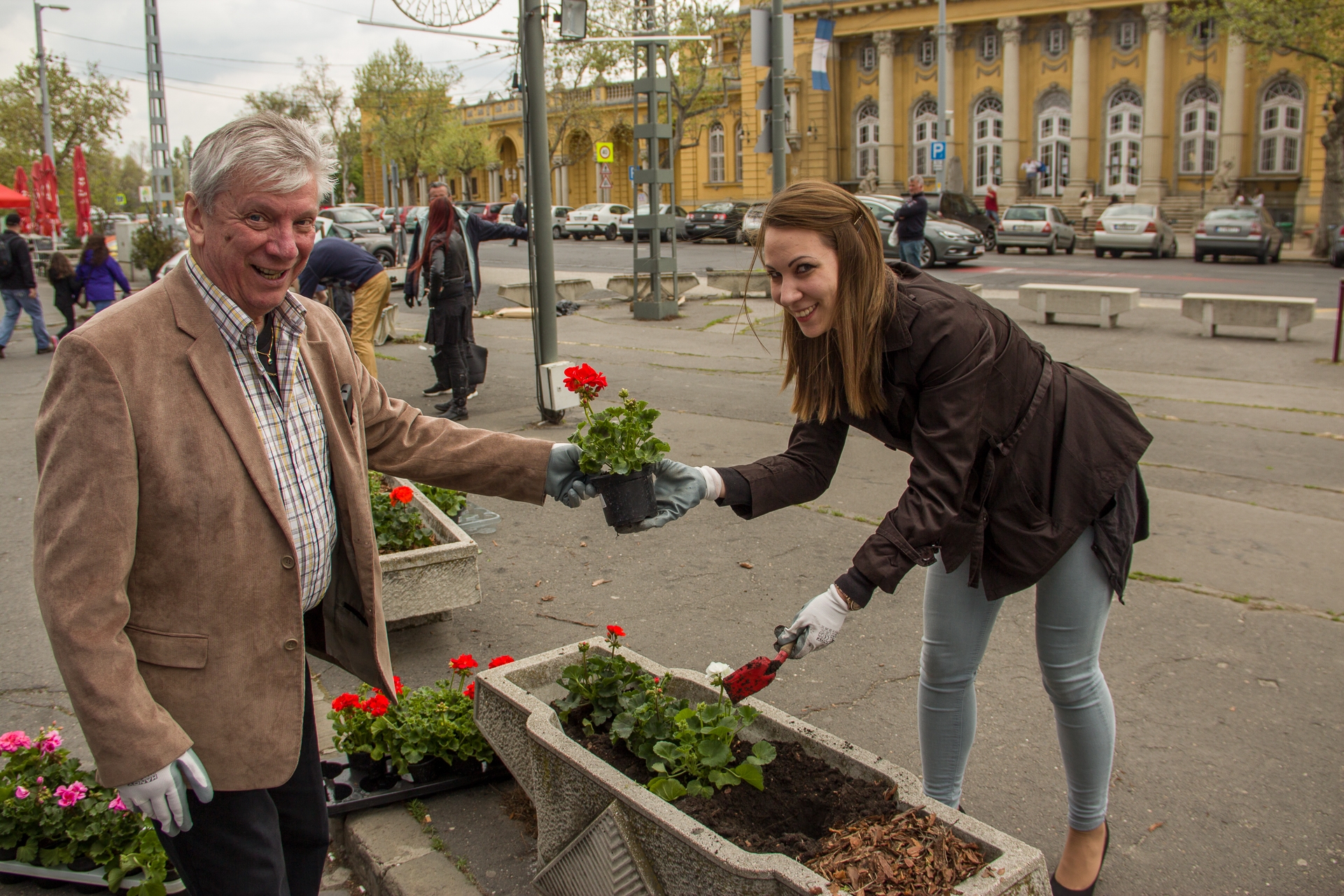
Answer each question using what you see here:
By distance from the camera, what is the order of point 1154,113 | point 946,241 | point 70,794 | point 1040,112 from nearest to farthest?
point 70,794 → point 946,241 → point 1154,113 → point 1040,112

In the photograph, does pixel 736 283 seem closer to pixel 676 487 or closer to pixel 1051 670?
pixel 676 487

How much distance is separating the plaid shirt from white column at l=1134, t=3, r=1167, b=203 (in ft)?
145

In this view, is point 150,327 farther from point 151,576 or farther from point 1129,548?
point 1129,548

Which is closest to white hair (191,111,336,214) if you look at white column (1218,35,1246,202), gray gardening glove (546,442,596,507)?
gray gardening glove (546,442,596,507)

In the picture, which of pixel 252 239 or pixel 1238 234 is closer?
pixel 252 239

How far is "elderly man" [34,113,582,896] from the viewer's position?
1797 millimetres

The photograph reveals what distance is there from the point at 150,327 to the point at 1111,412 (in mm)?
2117

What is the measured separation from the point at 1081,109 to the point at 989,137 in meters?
4.26

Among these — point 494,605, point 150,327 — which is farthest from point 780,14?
point 150,327

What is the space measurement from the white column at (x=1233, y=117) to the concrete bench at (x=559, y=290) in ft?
97.3

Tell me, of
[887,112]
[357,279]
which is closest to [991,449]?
[357,279]

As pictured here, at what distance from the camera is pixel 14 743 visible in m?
3.16

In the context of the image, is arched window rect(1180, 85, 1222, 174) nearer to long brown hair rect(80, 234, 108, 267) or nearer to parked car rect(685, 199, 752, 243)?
parked car rect(685, 199, 752, 243)

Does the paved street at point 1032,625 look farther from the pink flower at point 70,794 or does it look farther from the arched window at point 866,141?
the arched window at point 866,141
